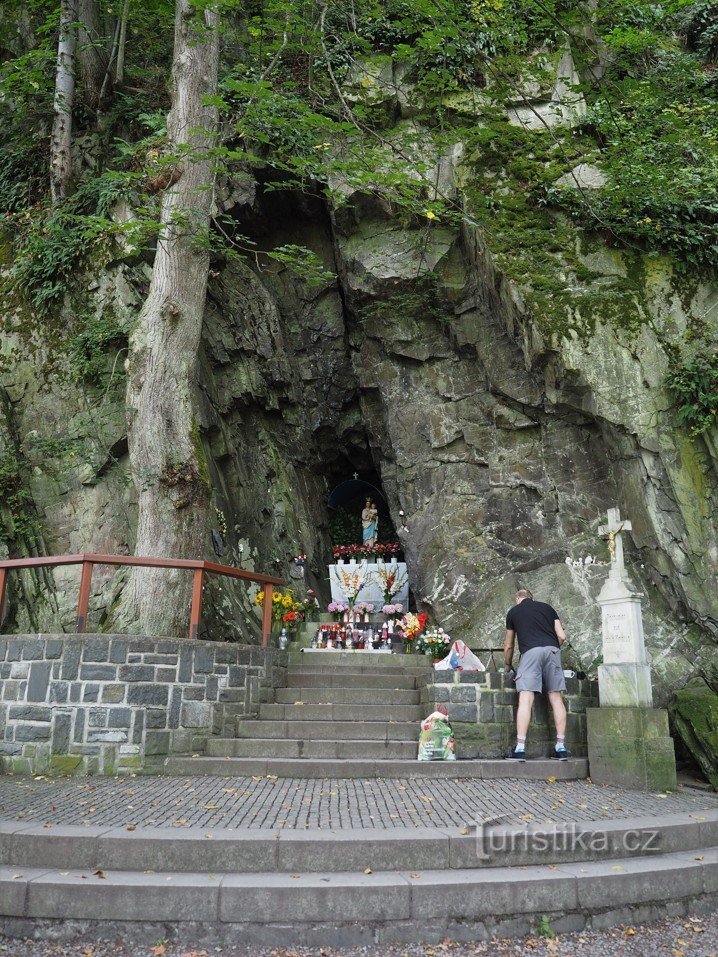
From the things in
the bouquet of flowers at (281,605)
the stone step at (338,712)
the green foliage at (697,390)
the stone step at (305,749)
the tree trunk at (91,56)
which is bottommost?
the stone step at (305,749)

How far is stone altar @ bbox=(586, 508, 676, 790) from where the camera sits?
600 centimetres

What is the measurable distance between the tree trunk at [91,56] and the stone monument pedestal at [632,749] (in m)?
12.3

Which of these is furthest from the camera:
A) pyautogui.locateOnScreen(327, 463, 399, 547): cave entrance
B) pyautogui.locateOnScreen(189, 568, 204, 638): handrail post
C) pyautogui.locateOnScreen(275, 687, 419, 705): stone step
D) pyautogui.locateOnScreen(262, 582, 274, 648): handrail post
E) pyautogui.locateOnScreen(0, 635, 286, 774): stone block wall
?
pyautogui.locateOnScreen(327, 463, 399, 547): cave entrance

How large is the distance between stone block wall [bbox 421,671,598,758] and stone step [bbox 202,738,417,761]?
0.64m

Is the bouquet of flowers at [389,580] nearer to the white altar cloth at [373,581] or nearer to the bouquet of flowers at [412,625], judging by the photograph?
the white altar cloth at [373,581]

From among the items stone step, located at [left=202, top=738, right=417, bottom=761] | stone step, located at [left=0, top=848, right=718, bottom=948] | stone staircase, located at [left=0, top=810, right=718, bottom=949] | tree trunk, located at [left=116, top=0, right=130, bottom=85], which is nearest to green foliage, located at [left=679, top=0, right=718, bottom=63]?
tree trunk, located at [left=116, top=0, right=130, bottom=85]

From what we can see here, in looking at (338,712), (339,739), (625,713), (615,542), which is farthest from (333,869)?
(615,542)

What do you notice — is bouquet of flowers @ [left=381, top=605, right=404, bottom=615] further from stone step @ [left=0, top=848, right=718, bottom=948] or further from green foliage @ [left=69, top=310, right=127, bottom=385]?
stone step @ [left=0, top=848, right=718, bottom=948]

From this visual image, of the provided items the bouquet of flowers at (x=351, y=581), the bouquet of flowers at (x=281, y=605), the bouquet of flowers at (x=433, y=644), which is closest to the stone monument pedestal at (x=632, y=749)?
the bouquet of flowers at (x=433, y=644)

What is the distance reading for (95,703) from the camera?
5973mm

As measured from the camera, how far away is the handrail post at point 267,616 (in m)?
7.83

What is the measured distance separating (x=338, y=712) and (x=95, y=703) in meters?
2.41

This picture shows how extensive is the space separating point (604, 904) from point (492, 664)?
5629 millimetres

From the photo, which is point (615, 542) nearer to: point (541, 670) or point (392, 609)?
point (541, 670)
